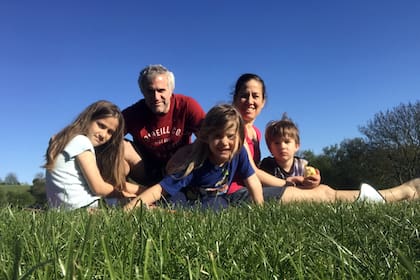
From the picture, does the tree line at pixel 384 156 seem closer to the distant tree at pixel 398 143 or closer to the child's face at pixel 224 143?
the distant tree at pixel 398 143

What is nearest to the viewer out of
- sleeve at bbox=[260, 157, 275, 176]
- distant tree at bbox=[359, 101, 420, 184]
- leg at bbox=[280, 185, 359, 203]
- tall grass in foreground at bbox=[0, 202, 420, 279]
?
tall grass in foreground at bbox=[0, 202, 420, 279]

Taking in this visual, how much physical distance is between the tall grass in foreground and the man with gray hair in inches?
139

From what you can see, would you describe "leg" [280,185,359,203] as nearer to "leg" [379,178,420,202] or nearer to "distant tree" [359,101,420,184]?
"leg" [379,178,420,202]

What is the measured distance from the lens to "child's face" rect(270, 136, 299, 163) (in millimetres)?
6421

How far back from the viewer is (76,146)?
4.92m

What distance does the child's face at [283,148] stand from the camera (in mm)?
6421

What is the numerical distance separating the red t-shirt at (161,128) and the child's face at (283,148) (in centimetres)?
116

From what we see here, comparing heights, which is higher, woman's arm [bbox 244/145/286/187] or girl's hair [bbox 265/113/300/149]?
girl's hair [bbox 265/113/300/149]

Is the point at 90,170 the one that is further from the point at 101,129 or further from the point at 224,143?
the point at 224,143

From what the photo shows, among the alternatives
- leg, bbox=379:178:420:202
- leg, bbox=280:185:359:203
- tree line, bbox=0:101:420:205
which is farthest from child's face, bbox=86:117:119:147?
tree line, bbox=0:101:420:205

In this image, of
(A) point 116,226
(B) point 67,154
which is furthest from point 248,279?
(B) point 67,154

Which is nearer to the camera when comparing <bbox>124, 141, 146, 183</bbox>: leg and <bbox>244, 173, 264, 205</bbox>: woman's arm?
<bbox>244, 173, 264, 205</bbox>: woman's arm

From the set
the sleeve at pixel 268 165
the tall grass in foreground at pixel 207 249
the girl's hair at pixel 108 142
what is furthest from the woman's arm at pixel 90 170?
the sleeve at pixel 268 165

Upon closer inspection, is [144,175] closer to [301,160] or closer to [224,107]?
[224,107]
